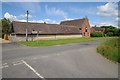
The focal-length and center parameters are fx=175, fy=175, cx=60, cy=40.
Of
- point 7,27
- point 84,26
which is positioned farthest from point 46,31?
point 84,26

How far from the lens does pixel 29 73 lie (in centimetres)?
915

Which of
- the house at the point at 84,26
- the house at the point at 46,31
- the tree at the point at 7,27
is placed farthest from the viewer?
the house at the point at 84,26

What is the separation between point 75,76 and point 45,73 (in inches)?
63.7

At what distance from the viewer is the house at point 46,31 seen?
41938 mm

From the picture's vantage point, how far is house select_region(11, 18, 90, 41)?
41.9 meters

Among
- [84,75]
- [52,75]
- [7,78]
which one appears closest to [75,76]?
[84,75]

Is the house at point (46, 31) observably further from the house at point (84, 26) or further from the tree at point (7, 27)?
the tree at point (7, 27)

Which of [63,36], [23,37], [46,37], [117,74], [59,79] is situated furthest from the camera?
[63,36]

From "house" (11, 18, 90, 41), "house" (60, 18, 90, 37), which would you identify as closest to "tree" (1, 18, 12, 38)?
"house" (11, 18, 90, 41)

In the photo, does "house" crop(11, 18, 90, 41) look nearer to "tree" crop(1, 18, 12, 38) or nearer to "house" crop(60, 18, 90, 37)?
"house" crop(60, 18, 90, 37)

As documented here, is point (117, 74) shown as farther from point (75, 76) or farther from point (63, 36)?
point (63, 36)

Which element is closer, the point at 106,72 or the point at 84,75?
the point at 84,75

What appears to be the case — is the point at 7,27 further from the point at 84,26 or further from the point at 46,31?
the point at 84,26

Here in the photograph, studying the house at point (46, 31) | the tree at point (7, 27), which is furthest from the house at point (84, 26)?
the tree at point (7, 27)
